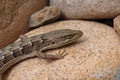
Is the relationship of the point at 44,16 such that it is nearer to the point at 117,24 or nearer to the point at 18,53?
the point at 18,53

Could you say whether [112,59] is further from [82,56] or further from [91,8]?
[91,8]

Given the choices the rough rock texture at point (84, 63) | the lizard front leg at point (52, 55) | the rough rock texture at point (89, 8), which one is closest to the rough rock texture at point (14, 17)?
the rough rock texture at point (89, 8)

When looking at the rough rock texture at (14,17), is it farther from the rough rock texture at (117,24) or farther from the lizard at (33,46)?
the rough rock texture at (117,24)

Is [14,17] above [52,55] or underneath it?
above

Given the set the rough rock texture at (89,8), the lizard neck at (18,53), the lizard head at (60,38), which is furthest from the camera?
the rough rock texture at (89,8)

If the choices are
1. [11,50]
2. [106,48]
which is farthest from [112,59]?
[11,50]

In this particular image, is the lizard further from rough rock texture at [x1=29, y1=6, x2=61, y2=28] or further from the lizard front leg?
rough rock texture at [x1=29, y1=6, x2=61, y2=28]

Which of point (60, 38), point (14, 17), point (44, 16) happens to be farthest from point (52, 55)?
point (14, 17)
